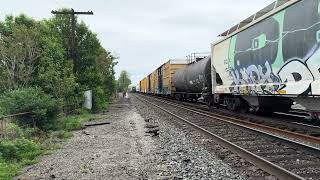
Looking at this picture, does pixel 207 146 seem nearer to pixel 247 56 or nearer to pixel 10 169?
pixel 10 169

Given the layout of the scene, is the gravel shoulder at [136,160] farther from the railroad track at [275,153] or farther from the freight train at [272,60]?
the freight train at [272,60]

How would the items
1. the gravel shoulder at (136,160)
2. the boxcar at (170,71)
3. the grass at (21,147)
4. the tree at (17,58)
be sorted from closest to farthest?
the gravel shoulder at (136,160) < the grass at (21,147) < the tree at (17,58) < the boxcar at (170,71)

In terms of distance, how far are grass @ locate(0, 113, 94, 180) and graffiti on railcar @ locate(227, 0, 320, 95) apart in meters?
6.64

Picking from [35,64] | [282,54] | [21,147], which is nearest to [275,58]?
[282,54]

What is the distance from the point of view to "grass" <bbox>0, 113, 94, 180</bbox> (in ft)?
29.1

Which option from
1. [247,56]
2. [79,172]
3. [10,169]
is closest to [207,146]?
[79,172]

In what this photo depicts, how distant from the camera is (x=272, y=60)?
13297mm

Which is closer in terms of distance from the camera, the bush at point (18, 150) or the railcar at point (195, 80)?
the bush at point (18, 150)

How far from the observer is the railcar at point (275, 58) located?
35.7 feet

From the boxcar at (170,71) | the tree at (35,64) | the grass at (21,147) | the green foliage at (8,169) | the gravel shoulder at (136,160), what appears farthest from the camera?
the boxcar at (170,71)

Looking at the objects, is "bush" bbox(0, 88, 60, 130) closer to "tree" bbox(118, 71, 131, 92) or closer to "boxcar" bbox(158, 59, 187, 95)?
"boxcar" bbox(158, 59, 187, 95)

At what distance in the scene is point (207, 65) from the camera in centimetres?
2416

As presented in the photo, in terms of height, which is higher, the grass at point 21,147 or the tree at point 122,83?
the tree at point 122,83

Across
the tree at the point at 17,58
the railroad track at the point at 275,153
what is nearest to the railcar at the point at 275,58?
the railroad track at the point at 275,153
